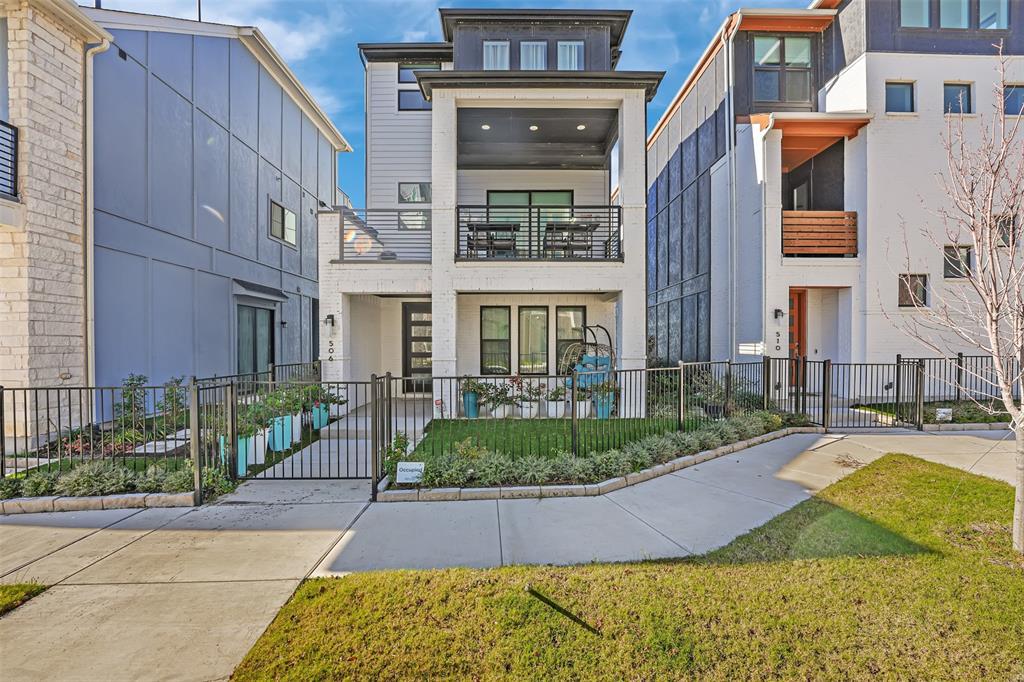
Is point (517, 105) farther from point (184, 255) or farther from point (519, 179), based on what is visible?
point (184, 255)

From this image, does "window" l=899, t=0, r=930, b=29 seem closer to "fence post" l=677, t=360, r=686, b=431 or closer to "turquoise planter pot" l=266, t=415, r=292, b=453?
"fence post" l=677, t=360, r=686, b=431

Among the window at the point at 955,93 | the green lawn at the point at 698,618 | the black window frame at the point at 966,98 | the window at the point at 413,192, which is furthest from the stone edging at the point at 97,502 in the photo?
the window at the point at 955,93

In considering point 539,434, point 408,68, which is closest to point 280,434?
point 539,434

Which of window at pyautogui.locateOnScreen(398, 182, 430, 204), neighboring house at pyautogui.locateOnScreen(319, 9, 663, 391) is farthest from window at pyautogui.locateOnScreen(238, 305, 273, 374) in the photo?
window at pyautogui.locateOnScreen(398, 182, 430, 204)

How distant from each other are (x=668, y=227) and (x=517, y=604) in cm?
1903

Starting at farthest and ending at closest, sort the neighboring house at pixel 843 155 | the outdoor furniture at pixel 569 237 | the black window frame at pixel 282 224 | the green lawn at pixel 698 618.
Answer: the black window frame at pixel 282 224 < the neighboring house at pixel 843 155 < the outdoor furniture at pixel 569 237 < the green lawn at pixel 698 618

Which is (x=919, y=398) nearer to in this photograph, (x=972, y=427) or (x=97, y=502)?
(x=972, y=427)

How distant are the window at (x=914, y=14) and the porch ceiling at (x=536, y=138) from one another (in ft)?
27.4

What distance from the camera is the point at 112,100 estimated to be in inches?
382

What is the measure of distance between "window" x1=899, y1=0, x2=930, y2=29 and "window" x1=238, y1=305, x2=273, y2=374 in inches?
819

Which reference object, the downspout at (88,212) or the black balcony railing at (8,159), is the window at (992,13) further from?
the black balcony railing at (8,159)

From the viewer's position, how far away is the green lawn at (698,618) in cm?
266

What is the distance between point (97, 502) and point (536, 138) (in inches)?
464

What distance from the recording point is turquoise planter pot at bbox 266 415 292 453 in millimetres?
7570
